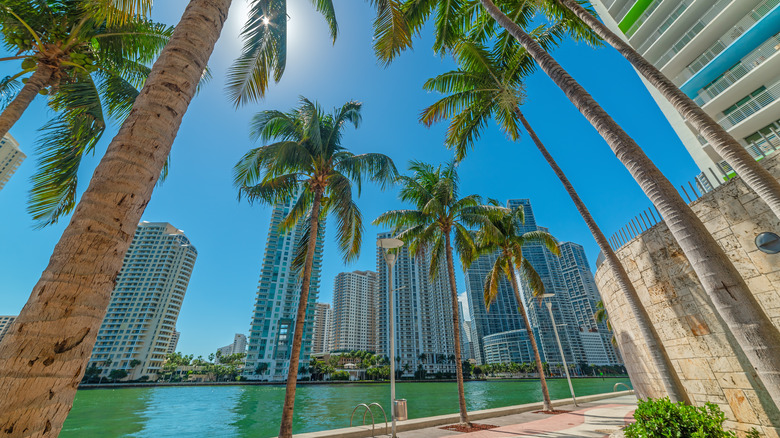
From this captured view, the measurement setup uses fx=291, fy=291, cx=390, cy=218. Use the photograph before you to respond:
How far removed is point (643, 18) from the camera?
25266 millimetres

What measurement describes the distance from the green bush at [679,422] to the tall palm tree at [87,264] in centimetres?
696

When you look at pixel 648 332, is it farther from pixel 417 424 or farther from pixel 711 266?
pixel 417 424

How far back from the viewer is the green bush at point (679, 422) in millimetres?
4219

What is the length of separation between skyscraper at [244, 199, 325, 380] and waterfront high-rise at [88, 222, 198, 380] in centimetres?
2595

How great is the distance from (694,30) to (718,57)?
389 cm

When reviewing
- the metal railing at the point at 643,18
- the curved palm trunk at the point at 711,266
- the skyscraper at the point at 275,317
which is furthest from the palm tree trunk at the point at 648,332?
the skyscraper at the point at 275,317

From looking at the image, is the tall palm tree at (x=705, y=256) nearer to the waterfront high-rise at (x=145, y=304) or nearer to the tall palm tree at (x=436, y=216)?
the tall palm tree at (x=436, y=216)

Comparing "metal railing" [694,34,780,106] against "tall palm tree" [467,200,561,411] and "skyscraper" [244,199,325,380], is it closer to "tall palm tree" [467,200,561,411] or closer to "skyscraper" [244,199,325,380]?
"tall palm tree" [467,200,561,411]

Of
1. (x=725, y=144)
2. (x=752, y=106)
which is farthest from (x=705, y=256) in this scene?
(x=752, y=106)

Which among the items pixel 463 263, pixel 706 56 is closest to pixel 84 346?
pixel 463 263

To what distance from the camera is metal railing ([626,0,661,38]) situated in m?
24.1

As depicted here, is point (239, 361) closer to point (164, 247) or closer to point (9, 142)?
point (164, 247)

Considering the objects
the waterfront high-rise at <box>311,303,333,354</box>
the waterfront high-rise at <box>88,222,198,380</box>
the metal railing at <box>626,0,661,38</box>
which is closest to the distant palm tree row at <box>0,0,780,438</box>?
the metal railing at <box>626,0,661,38</box>

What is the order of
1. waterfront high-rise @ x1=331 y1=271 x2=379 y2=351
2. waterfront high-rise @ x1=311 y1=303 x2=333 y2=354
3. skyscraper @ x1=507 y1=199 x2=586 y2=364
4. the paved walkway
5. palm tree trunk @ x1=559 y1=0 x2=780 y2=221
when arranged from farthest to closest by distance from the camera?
waterfront high-rise @ x1=311 y1=303 x2=333 y2=354
waterfront high-rise @ x1=331 y1=271 x2=379 y2=351
skyscraper @ x1=507 y1=199 x2=586 y2=364
the paved walkway
palm tree trunk @ x1=559 y1=0 x2=780 y2=221
